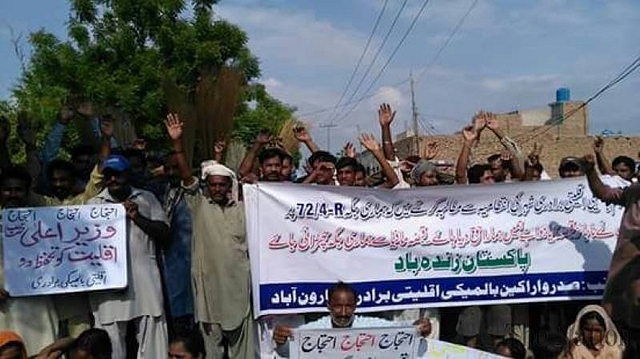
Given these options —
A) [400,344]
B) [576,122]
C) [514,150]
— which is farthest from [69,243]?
[576,122]

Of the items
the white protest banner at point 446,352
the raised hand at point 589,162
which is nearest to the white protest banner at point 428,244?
the raised hand at point 589,162

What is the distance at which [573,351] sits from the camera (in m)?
5.46

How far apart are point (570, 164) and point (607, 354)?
175 cm

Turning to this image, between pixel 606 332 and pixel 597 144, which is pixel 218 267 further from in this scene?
pixel 597 144

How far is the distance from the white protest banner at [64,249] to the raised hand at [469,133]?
2840 millimetres

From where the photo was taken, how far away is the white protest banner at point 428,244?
5.94m

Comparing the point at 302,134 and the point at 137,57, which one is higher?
the point at 137,57

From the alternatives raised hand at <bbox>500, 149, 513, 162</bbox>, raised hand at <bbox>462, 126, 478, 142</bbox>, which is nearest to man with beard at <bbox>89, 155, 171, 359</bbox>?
raised hand at <bbox>462, 126, 478, 142</bbox>

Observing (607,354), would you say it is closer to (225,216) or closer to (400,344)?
(400,344)

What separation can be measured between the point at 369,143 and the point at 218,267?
5.96 feet

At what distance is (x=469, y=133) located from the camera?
268 inches

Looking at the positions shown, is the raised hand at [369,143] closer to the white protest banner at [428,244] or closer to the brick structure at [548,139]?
the white protest banner at [428,244]

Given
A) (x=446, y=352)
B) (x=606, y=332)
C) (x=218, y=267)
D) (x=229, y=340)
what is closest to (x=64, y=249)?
(x=218, y=267)

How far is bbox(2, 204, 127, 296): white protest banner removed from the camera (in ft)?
17.7
